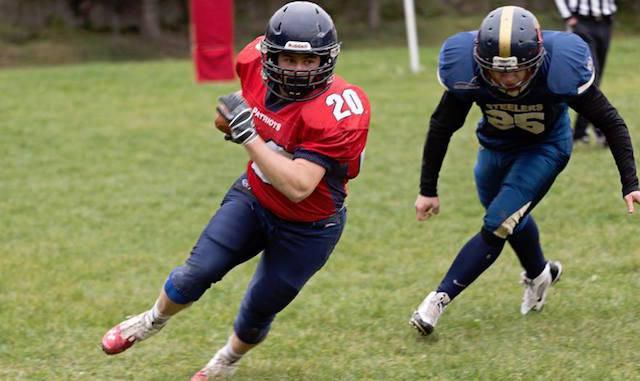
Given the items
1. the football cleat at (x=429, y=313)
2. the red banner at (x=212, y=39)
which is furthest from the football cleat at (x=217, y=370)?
the red banner at (x=212, y=39)

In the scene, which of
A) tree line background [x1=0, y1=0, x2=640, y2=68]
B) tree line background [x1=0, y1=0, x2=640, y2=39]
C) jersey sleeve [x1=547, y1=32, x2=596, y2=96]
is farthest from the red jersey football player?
tree line background [x1=0, y1=0, x2=640, y2=39]

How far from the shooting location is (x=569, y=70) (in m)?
4.43

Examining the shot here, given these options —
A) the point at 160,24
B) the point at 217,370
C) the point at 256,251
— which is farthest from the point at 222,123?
the point at 160,24

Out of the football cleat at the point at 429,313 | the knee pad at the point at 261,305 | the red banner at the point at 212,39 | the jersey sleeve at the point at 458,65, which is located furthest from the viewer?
the red banner at the point at 212,39

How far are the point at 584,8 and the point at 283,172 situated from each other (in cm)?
633

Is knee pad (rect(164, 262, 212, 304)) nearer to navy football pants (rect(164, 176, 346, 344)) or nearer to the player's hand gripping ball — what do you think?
navy football pants (rect(164, 176, 346, 344))

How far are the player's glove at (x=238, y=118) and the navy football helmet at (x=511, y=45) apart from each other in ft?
3.96

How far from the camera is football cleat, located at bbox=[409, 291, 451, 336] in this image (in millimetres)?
4883

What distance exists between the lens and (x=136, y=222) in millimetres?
8266

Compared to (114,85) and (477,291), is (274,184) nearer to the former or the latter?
(477,291)

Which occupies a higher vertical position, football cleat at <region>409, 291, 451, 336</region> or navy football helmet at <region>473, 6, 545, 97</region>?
navy football helmet at <region>473, 6, 545, 97</region>

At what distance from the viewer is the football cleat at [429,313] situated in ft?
16.0

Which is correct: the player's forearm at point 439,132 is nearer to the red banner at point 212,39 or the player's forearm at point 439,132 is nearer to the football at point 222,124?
the football at point 222,124

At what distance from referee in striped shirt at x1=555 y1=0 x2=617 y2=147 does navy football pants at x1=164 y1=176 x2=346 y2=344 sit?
560cm
